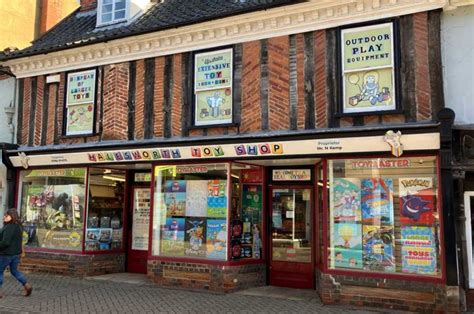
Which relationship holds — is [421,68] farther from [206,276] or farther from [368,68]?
[206,276]

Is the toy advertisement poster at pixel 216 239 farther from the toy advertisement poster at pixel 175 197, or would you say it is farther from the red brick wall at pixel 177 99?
the red brick wall at pixel 177 99

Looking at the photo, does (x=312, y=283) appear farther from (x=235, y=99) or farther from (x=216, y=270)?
(x=235, y=99)

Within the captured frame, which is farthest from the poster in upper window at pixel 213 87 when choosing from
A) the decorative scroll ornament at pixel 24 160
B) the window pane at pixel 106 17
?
the decorative scroll ornament at pixel 24 160

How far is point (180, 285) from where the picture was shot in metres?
10.3

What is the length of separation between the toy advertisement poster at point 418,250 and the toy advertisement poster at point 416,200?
178mm

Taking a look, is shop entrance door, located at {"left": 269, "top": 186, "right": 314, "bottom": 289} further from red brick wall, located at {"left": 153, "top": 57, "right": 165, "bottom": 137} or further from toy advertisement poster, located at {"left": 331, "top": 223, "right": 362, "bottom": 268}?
red brick wall, located at {"left": 153, "top": 57, "right": 165, "bottom": 137}

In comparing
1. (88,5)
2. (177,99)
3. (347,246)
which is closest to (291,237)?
(347,246)

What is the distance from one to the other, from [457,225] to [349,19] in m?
4.40

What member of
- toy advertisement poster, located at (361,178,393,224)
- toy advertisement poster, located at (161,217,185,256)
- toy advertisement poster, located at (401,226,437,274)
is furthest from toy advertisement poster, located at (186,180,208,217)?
toy advertisement poster, located at (401,226,437,274)

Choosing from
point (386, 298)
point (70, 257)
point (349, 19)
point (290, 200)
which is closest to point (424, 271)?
point (386, 298)

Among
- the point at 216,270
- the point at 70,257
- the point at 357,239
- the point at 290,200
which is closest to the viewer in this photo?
the point at 357,239

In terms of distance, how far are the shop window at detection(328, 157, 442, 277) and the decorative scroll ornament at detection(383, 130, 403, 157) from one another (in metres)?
0.40

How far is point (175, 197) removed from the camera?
10961mm

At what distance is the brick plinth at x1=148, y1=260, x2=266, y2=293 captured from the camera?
9852 millimetres
